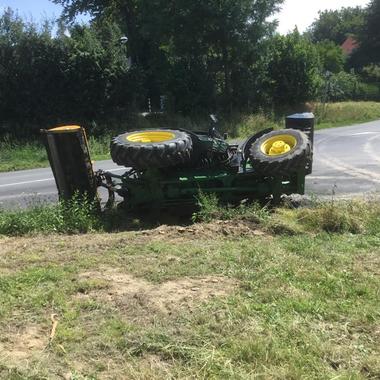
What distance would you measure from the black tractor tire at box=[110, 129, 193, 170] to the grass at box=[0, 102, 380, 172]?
9436 millimetres

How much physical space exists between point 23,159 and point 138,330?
15.7m

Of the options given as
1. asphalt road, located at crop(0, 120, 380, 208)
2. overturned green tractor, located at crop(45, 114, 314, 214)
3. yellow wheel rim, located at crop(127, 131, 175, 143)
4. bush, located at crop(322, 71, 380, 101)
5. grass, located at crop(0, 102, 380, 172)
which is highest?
yellow wheel rim, located at crop(127, 131, 175, 143)

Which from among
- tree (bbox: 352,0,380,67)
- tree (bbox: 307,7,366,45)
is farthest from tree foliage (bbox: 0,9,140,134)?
tree (bbox: 307,7,366,45)

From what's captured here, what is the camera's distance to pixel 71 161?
7902 mm

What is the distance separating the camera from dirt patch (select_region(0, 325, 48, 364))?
3.38 m

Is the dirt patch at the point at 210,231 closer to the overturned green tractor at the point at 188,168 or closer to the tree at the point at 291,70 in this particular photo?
the overturned green tractor at the point at 188,168

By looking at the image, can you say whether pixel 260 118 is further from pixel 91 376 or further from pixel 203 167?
pixel 91 376

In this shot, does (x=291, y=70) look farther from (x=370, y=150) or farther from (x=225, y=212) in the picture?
(x=225, y=212)

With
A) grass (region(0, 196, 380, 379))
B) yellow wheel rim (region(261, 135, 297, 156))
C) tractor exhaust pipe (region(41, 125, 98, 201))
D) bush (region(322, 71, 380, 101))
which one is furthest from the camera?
bush (region(322, 71, 380, 101))

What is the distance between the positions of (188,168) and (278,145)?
1.38 m

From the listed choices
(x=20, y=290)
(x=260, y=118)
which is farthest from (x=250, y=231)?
(x=260, y=118)

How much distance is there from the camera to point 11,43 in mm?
22812

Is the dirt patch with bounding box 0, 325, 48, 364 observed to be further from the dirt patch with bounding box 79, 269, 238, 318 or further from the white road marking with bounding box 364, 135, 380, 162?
the white road marking with bounding box 364, 135, 380, 162

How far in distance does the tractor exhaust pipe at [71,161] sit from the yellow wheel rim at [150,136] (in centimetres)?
73
